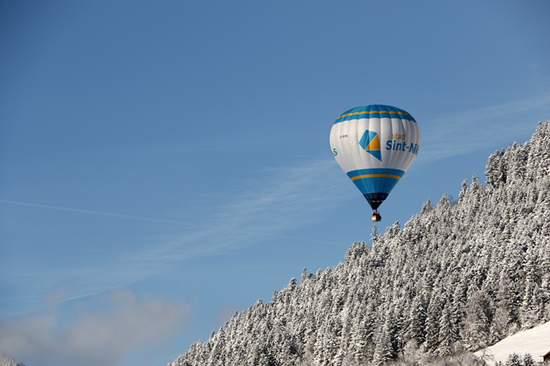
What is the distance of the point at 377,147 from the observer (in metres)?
58.6

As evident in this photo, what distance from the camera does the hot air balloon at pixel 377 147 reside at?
5844 cm

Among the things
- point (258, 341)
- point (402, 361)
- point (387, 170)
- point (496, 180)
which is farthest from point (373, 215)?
point (496, 180)

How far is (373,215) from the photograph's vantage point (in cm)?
5525

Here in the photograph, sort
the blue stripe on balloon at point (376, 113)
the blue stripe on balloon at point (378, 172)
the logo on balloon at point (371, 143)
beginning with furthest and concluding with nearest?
the blue stripe on balloon at point (376, 113) → the logo on balloon at point (371, 143) → the blue stripe on balloon at point (378, 172)

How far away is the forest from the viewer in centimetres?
9794

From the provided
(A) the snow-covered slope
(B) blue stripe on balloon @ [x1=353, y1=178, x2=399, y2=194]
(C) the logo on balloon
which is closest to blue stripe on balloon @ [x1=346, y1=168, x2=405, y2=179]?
(B) blue stripe on balloon @ [x1=353, y1=178, x2=399, y2=194]

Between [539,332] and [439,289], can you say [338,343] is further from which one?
[539,332]

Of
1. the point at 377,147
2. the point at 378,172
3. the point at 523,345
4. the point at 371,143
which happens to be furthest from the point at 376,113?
the point at 523,345

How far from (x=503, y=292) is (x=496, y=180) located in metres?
95.3

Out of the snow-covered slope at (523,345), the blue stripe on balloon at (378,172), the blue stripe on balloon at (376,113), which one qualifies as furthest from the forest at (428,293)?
the blue stripe on balloon at (376,113)

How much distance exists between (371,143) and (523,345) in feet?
138

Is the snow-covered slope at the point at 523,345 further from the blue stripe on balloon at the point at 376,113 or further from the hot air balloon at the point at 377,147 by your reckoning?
the blue stripe on balloon at the point at 376,113

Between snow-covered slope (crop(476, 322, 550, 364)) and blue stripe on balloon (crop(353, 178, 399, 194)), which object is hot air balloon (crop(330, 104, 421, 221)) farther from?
snow-covered slope (crop(476, 322, 550, 364))

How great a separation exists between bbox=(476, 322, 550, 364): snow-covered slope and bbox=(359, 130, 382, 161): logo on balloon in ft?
110
